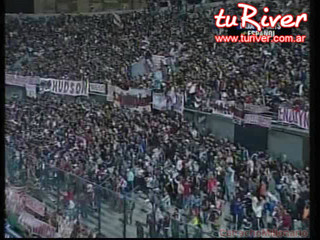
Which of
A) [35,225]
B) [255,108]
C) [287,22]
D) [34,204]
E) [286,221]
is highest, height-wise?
[287,22]

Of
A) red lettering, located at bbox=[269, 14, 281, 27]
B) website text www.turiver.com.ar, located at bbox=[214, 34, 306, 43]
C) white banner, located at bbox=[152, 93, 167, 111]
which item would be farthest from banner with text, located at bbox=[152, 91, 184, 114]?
red lettering, located at bbox=[269, 14, 281, 27]

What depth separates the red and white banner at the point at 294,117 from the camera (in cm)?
230

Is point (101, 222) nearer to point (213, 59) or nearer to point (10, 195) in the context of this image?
point (10, 195)

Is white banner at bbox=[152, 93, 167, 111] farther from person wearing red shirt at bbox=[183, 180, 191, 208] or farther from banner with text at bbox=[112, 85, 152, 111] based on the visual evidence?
person wearing red shirt at bbox=[183, 180, 191, 208]

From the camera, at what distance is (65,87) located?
9.57 feet

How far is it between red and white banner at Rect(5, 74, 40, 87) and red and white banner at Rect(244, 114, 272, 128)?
Answer: 1156 mm

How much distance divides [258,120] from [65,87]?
1.05 m

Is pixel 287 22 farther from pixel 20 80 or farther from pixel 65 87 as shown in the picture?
pixel 20 80

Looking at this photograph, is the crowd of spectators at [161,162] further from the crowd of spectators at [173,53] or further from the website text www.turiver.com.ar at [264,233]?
the crowd of spectators at [173,53]

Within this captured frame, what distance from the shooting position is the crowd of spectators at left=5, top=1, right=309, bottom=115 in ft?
7.88

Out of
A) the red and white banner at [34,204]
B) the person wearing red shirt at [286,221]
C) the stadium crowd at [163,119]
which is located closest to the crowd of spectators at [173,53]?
the stadium crowd at [163,119]

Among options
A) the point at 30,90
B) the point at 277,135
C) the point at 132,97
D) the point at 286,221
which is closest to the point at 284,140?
the point at 277,135

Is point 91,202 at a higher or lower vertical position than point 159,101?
lower

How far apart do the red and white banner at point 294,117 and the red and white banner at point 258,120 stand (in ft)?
0.17
